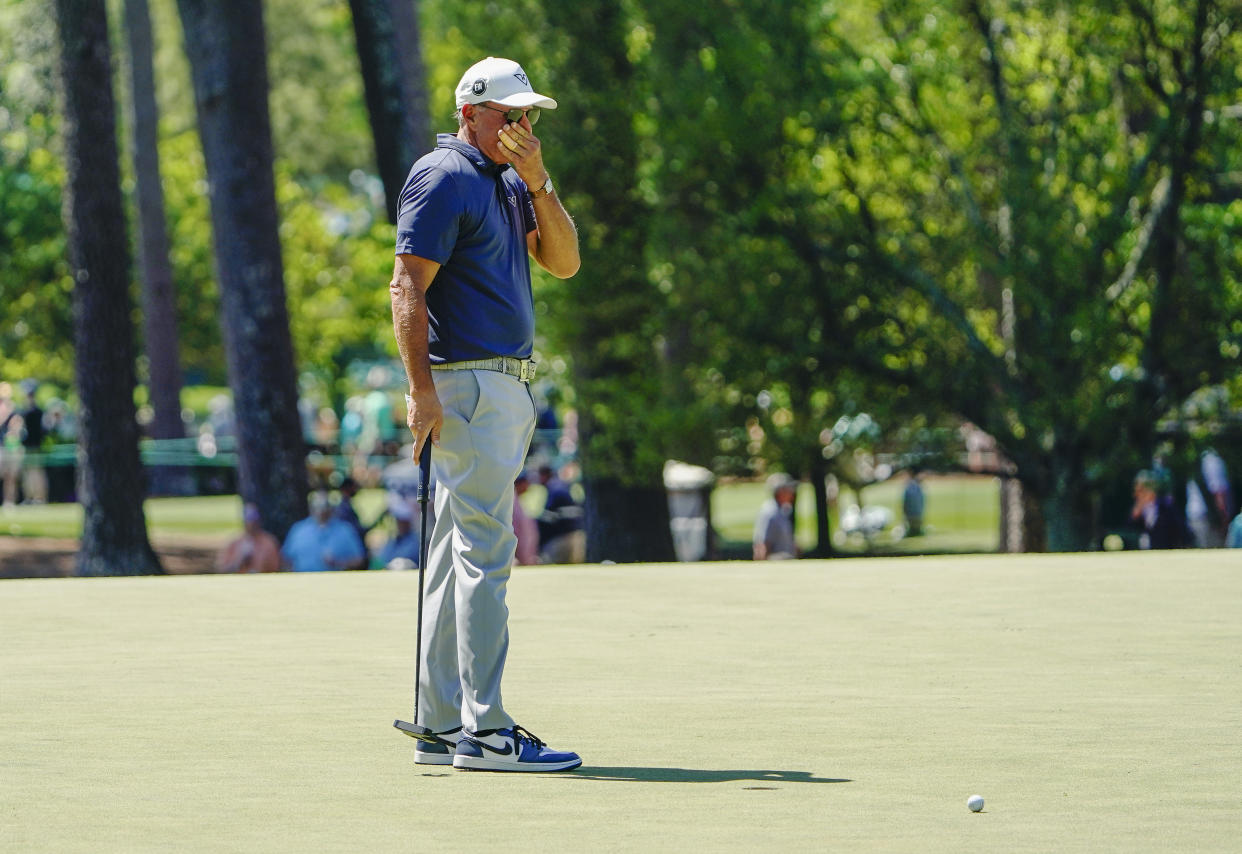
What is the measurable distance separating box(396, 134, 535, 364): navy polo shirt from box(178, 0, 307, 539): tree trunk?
1551 cm

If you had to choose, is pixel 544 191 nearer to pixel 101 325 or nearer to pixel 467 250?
pixel 467 250

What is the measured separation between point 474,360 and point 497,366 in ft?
0.26

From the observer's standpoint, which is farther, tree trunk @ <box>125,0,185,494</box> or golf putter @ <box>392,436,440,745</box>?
tree trunk @ <box>125,0,185,494</box>

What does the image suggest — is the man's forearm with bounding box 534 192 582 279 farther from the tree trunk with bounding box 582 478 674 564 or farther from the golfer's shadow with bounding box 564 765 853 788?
the tree trunk with bounding box 582 478 674 564

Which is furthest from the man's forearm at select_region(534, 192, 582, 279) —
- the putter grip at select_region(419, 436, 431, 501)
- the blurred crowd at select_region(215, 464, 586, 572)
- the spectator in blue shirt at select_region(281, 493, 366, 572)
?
the spectator in blue shirt at select_region(281, 493, 366, 572)

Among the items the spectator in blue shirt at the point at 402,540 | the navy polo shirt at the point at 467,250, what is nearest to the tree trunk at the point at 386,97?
the spectator in blue shirt at the point at 402,540

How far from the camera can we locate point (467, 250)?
620 cm

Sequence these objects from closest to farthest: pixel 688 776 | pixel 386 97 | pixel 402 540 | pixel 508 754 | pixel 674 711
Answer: pixel 688 776 < pixel 508 754 < pixel 674 711 < pixel 402 540 < pixel 386 97

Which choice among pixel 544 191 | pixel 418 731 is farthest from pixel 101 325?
pixel 418 731

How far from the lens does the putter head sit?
620 cm

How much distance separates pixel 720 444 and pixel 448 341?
15.1 meters

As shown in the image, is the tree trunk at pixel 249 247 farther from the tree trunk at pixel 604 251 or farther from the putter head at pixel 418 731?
the putter head at pixel 418 731

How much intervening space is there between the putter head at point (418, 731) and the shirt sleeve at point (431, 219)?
132 centimetres

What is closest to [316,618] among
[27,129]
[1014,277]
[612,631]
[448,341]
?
[612,631]
